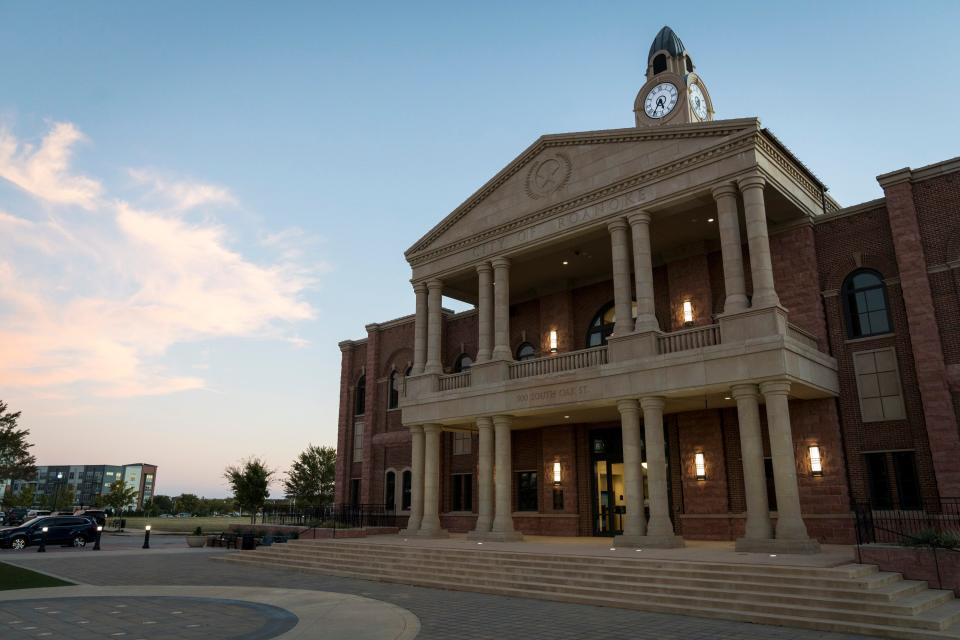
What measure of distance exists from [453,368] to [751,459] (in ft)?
60.0

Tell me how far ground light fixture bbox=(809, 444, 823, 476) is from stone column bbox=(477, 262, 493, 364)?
38.8ft

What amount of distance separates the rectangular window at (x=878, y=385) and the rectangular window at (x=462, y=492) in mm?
17499

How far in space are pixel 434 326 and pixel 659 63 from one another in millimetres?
16468

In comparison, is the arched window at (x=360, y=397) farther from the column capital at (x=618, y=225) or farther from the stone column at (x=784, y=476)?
the stone column at (x=784, y=476)

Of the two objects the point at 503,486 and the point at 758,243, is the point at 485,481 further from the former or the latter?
the point at 758,243

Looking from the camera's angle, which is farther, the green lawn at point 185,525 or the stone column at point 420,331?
the green lawn at point 185,525

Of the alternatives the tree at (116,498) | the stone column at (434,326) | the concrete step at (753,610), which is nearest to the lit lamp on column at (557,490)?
the stone column at (434,326)

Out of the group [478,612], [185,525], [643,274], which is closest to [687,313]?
[643,274]

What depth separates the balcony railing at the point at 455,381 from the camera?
26891 millimetres

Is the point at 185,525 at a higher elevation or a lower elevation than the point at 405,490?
lower

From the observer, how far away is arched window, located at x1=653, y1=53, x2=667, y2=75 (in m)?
30.9

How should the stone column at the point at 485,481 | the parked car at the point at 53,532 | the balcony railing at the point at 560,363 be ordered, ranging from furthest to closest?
the parked car at the point at 53,532
the stone column at the point at 485,481
the balcony railing at the point at 560,363

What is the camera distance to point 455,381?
1071 inches

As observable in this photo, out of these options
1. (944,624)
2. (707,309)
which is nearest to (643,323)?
(707,309)
